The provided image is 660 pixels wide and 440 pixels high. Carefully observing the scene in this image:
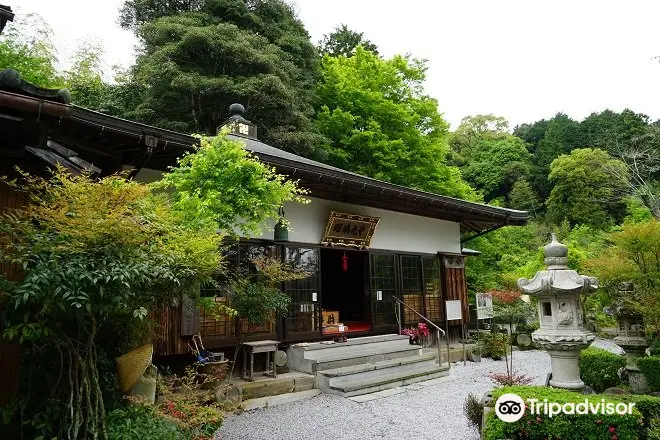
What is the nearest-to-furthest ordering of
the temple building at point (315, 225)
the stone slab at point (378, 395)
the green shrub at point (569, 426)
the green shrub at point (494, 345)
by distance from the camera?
the green shrub at point (569, 426)
the temple building at point (315, 225)
the stone slab at point (378, 395)
the green shrub at point (494, 345)

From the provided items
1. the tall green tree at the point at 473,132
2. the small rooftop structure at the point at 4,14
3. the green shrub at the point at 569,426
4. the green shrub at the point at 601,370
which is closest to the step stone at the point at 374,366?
the green shrub at the point at 601,370

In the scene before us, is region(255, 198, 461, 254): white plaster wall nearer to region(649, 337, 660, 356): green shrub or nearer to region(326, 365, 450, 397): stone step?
region(326, 365, 450, 397): stone step

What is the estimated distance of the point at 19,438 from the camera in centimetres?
399

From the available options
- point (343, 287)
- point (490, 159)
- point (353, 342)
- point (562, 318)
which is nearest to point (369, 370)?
point (353, 342)

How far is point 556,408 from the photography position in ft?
14.2

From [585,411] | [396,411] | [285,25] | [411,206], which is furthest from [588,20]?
[285,25]

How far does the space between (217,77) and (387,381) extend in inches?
568

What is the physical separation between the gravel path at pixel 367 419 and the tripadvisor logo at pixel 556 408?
114 centimetres

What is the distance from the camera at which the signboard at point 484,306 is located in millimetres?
11438

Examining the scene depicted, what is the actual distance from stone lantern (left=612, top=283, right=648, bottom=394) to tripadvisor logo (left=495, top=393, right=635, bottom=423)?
351cm

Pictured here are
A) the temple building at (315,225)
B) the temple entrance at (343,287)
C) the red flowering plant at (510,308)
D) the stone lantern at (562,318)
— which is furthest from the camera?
the red flowering plant at (510,308)

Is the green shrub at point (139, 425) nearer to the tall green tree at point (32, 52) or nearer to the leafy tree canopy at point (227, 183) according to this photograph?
the leafy tree canopy at point (227, 183)

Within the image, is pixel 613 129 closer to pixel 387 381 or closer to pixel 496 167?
pixel 496 167

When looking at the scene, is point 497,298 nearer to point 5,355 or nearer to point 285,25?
point 5,355
